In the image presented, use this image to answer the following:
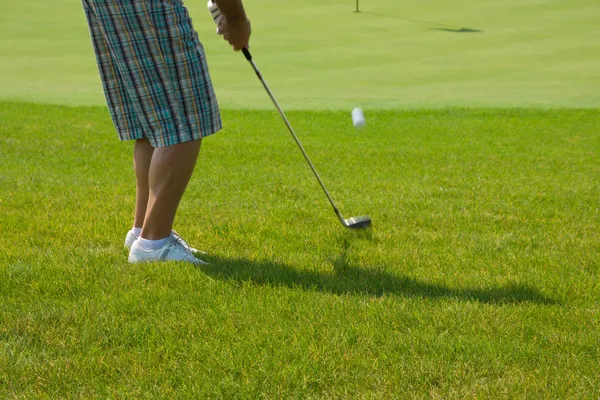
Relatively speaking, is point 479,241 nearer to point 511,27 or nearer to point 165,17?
point 165,17

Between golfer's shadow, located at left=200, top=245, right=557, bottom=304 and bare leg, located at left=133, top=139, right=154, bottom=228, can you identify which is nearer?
golfer's shadow, located at left=200, top=245, right=557, bottom=304

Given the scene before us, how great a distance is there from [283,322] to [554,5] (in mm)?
21879

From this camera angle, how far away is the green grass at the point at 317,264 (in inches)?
102

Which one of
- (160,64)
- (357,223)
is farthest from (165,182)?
(357,223)

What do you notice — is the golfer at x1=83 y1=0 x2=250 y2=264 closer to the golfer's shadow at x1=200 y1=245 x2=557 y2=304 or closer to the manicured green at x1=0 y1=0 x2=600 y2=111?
the golfer's shadow at x1=200 y1=245 x2=557 y2=304

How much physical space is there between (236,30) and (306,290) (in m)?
1.31

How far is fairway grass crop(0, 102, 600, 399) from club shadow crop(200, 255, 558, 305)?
14 millimetres

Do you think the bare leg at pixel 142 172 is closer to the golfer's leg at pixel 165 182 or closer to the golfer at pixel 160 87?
the golfer at pixel 160 87

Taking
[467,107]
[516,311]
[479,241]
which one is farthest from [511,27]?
[516,311]

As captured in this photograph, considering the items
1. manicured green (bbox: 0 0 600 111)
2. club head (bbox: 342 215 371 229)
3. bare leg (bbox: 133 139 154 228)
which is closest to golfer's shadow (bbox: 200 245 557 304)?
bare leg (bbox: 133 139 154 228)

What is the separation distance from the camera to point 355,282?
355 centimetres

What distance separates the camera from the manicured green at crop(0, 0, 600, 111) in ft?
42.8

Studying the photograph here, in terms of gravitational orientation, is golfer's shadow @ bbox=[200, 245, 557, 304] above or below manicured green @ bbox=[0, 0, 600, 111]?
above

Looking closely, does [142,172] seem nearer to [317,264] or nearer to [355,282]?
[317,264]
